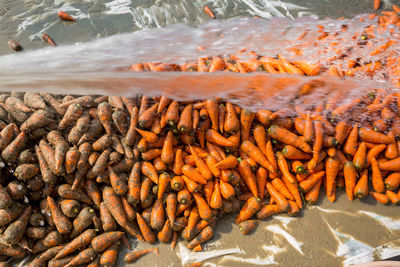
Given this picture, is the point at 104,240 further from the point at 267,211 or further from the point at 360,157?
the point at 360,157

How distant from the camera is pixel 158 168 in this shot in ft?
7.96

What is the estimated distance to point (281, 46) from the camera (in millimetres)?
3682

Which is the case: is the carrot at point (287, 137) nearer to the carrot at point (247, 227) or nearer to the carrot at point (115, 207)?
the carrot at point (247, 227)

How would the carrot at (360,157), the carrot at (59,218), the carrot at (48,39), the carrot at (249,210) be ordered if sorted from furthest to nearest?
1. the carrot at (48,39)
2. the carrot at (360,157)
3. the carrot at (249,210)
4. the carrot at (59,218)

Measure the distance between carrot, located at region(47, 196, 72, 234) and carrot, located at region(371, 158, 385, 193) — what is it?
2724mm

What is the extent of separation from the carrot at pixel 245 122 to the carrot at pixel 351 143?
93cm

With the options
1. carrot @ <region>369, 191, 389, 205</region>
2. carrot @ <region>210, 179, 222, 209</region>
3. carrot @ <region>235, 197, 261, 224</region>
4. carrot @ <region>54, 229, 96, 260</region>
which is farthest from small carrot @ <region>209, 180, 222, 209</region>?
carrot @ <region>369, 191, 389, 205</region>

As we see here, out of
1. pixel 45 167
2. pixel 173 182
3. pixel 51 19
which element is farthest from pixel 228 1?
pixel 45 167

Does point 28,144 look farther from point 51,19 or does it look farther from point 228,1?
point 228,1

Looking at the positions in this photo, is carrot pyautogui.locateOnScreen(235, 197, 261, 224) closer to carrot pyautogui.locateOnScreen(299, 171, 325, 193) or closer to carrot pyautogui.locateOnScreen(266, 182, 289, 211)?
carrot pyautogui.locateOnScreen(266, 182, 289, 211)

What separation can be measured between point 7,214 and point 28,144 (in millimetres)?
619

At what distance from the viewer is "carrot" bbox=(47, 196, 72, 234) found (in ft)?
7.47

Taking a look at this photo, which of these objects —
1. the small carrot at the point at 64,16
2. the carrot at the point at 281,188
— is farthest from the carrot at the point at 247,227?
the small carrot at the point at 64,16

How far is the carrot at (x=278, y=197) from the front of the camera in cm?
241
